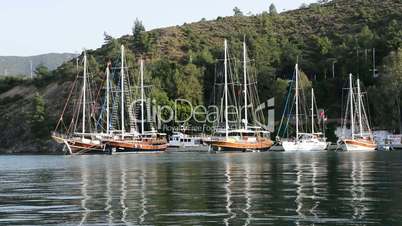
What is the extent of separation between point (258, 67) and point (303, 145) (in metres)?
43.2

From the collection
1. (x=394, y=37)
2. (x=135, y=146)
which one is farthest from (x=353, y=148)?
(x=394, y=37)

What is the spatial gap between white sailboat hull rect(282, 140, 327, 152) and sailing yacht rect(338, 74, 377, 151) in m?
3.55

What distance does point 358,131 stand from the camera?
109938 mm

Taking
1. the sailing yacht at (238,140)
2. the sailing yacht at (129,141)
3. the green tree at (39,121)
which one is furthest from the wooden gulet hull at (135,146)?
the green tree at (39,121)

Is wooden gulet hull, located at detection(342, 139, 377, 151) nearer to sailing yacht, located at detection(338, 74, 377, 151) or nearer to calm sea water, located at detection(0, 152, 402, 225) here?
sailing yacht, located at detection(338, 74, 377, 151)

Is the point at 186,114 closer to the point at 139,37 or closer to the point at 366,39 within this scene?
the point at 366,39

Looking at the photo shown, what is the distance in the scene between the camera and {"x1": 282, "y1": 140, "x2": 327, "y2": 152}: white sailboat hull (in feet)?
340

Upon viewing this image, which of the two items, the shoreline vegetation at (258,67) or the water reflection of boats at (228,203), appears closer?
the water reflection of boats at (228,203)

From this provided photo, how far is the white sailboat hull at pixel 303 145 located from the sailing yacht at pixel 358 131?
355 cm

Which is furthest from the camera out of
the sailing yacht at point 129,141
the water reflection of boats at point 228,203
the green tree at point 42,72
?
the green tree at point 42,72

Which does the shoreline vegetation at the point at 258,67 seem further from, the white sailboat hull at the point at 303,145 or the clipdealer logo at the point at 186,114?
the white sailboat hull at the point at 303,145

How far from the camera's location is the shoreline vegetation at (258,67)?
127438 millimetres

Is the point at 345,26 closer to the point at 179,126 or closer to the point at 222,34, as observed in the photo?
the point at 222,34

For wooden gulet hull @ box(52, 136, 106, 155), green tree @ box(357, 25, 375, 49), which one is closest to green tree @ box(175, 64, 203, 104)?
green tree @ box(357, 25, 375, 49)
